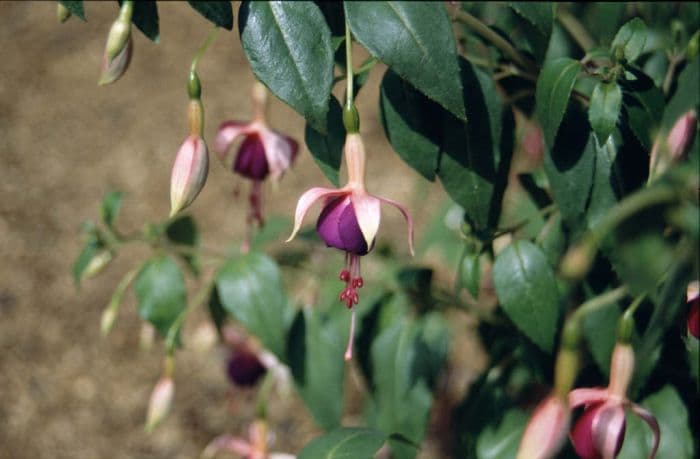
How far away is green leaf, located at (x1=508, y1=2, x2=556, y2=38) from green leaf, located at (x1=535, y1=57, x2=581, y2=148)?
0.22ft

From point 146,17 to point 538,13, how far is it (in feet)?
1.16

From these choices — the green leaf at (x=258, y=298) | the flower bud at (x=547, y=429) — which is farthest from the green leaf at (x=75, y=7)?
the flower bud at (x=547, y=429)

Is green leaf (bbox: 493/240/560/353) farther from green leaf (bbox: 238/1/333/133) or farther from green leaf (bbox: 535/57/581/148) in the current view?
green leaf (bbox: 238/1/333/133)

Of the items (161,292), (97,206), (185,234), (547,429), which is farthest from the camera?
(97,206)

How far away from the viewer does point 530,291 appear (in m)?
0.78

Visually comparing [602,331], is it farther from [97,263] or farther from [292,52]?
[97,263]

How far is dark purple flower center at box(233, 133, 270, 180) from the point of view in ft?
2.81

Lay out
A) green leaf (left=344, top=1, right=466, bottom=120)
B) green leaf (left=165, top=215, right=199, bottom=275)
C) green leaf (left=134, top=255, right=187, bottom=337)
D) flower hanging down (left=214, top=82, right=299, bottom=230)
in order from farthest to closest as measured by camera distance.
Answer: green leaf (left=165, top=215, right=199, bottom=275)
green leaf (left=134, top=255, right=187, bottom=337)
flower hanging down (left=214, top=82, right=299, bottom=230)
green leaf (left=344, top=1, right=466, bottom=120)

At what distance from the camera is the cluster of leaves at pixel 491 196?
2.11 feet

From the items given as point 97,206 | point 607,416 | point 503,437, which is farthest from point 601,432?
point 97,206

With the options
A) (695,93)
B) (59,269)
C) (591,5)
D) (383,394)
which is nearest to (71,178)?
(59,269)

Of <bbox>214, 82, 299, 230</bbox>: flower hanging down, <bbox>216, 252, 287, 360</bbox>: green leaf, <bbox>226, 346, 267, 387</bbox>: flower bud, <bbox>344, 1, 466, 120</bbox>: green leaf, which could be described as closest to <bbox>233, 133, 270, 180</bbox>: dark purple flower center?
<bbox>214, 82, 299, 230</bbox>: flower hanging down

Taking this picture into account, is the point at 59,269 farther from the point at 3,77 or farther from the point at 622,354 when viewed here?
the point at 622,354

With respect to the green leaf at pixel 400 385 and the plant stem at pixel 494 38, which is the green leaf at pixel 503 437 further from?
the plant stem at pixel 494 38
